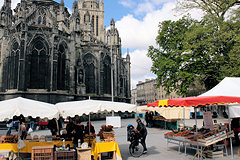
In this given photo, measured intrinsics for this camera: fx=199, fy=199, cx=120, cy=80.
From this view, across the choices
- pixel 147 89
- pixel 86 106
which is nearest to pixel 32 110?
pixel 86 106

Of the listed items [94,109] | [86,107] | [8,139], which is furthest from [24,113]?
[94,109]

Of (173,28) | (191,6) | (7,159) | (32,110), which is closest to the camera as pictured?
(32,110)

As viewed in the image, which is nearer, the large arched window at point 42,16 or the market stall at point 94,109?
the market stall at point 94,109

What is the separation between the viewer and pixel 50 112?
651 cm

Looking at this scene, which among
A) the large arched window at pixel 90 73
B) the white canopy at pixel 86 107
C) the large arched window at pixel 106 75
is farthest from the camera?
the large arched window at pixel 106 75

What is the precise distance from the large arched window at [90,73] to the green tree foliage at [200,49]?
42.7ft

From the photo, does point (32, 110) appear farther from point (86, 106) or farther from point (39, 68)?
point (39, 68)

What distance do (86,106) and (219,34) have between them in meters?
14.1

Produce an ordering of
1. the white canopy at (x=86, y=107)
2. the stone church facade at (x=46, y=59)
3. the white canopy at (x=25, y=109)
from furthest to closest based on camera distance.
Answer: the stone church facade at (x=46, y=59) < the white canopy at (x=86, y=107) < the white canopy at (x=25, y=109)

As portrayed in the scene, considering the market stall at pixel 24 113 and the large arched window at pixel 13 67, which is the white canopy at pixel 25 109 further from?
the large arched window at pixel 13 67

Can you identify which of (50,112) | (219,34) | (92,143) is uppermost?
(219,34)

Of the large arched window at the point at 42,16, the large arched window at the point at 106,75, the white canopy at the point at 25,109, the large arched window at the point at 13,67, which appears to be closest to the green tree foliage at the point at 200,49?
the large arched window at the point at 106,75

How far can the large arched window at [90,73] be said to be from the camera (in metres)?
33.3

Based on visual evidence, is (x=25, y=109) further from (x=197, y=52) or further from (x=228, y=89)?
(x=197, y=52)
